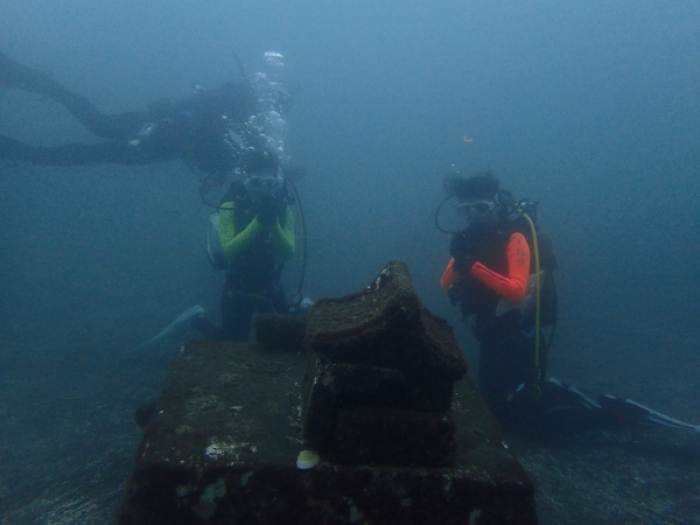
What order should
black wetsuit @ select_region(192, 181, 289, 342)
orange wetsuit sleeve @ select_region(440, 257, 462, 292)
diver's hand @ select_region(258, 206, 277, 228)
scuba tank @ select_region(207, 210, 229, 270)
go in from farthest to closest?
1. scuba tank @ select_region(207, 210, 229, 270)
2. black wetsuit @ select_region(192, 181, 289, 342)
3. diver's hand @ select_region(258, 206, 277, 228)
4. orange wetsuit sleeve @ select_region(440, 257, 462, 292)

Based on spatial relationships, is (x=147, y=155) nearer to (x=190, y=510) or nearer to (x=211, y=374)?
(x=211, y=374)

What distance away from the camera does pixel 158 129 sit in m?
8.70

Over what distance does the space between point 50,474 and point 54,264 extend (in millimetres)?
27445

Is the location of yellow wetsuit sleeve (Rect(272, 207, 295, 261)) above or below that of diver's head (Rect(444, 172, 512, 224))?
below

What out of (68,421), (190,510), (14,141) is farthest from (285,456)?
(14,141)

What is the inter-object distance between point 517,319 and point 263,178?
372 centimetres

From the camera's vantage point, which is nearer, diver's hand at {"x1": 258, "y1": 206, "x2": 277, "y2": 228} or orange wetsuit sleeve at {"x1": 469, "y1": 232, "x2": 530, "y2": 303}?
orange wetsuit sleeve at {"x1": 469, "y1": 232, "x2": 530, "y2": 303}

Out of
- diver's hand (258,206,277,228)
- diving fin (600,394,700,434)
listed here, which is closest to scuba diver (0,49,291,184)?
diver's hand (258,206,277,228)

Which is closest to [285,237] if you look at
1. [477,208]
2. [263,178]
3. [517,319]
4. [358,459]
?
[263,178]

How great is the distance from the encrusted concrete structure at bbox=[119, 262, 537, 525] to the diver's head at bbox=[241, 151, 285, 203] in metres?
3.76

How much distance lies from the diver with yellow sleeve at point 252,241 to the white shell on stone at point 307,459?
13.1 feet

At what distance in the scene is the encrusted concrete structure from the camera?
183 cm

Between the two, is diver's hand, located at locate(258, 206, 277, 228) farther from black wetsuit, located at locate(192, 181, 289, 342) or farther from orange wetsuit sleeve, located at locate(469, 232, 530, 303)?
orange wetsuit sleeve, located at locate(469, 232, 530, 303)

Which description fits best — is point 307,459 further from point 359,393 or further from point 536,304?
point 536,304
